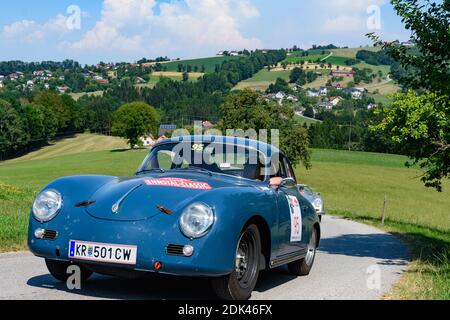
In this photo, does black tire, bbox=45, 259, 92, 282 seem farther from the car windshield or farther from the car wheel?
the car wheel

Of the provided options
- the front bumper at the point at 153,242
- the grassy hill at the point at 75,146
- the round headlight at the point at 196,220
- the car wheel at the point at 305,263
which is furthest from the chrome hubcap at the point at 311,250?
the grassy hill at the point at 75,146

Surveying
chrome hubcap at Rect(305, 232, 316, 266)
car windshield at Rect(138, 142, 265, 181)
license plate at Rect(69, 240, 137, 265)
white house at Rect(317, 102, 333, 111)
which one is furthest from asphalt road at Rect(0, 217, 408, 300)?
white house at Rect(317, 102, 333, 111)

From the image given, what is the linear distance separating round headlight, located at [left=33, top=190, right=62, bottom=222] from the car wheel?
3.30 m

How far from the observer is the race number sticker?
702 centimetres

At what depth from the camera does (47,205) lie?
5.87 m

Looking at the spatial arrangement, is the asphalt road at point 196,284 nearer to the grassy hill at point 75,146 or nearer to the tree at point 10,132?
the grassy hill at point 75,146

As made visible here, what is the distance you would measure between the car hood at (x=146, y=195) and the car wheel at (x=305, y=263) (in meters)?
1.99

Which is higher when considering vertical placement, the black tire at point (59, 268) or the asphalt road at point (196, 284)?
the black tire at point (59, 268)

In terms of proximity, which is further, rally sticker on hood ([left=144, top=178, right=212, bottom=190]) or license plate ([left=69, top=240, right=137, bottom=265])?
rally sticker on hood ([left=144, top=178, right=212, bottom=190])

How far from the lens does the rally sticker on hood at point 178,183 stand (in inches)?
230

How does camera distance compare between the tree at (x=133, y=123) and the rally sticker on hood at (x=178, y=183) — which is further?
the tree at (x=133, y=123)

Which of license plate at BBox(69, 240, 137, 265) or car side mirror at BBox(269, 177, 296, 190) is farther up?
car side mirror at BBox(269, 177, 296, 190)

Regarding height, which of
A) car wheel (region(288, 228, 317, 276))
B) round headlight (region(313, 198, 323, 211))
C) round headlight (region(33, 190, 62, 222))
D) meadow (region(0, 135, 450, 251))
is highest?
round headlight (region(33, 190, 62, 222))
